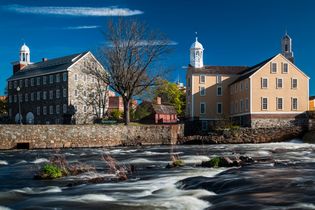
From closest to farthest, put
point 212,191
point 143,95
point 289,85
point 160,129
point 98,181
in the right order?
point 212,191 < point 98,181 < point 160,129 < point 143,95 < point 289,85

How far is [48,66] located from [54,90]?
20.0ft

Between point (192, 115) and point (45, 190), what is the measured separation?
50.1 m

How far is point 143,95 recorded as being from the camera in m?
52.8

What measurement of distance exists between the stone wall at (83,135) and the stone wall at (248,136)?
8.34ft

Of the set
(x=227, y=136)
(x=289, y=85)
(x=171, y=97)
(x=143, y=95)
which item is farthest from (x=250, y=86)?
(x=171, y=97)

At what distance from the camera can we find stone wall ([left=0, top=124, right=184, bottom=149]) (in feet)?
125

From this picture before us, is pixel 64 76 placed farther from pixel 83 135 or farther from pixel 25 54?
pixel 83 135

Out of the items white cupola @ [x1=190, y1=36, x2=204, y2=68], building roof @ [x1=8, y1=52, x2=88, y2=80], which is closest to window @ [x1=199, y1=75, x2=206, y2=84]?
white cupola @ [x1=190, y1=36, x2=204, y2=68]

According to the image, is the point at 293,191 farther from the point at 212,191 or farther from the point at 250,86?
the point at 250,86

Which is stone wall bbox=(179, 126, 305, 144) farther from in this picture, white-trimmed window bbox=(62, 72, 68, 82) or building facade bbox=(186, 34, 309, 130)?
white-trimmed window bbox=(62, 72, 68, 82)

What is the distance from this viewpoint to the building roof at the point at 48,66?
255 ft

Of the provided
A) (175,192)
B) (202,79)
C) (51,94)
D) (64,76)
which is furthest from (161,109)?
(175,192)

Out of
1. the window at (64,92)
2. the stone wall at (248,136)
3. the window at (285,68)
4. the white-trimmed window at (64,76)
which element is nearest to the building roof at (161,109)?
the window at (64,92)

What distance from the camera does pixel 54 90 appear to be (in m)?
78.2
